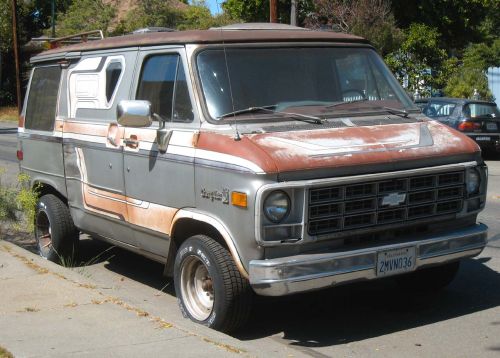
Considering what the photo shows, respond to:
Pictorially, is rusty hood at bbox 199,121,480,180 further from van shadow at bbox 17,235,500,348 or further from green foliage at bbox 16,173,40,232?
green foliage at bbox 16,173,40,232

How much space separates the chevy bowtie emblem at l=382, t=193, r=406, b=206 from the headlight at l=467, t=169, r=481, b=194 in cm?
71

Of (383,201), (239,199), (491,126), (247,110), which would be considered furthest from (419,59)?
(239,199)

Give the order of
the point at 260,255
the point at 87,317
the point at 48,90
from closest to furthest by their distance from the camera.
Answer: the point at 260,255 < the point at 87,317 < the point at 48,90

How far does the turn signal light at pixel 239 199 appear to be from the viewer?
5316mm

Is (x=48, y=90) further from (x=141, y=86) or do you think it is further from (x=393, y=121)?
(x=393, y=121)

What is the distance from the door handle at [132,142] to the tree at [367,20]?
20.0 m

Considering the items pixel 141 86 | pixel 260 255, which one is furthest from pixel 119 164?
pixel 260 255

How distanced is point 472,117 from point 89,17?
35272 mm

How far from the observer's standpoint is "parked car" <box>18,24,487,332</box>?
535 cm

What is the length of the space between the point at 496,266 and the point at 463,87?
2134 cm

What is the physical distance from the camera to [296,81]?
6465mm

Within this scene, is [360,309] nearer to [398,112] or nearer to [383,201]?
[383,201]

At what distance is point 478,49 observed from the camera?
57.5 metres

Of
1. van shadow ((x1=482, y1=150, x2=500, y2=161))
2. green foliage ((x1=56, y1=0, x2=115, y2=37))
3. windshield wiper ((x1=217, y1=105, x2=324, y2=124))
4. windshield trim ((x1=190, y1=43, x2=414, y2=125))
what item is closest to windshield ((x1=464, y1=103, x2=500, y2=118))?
van shadow ((x1=482, y1=150, x2=500, y2=161))
